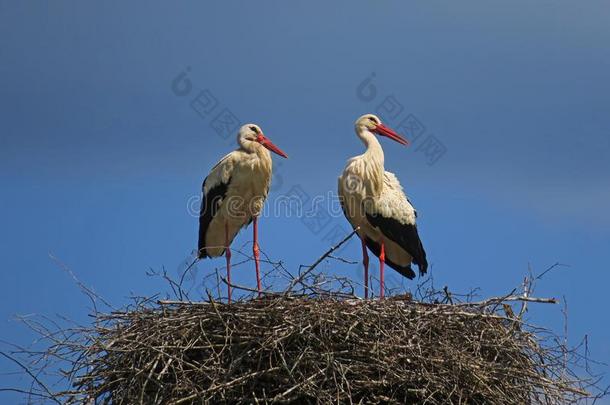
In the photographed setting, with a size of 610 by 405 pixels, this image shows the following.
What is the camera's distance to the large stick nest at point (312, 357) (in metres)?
6.74

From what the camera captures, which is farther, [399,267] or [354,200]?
[399,267]

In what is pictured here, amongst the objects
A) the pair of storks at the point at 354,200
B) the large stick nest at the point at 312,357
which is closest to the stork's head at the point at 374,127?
the pair of storks at the point at 354,200

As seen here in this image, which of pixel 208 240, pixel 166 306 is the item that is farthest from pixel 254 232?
pixel 166 306

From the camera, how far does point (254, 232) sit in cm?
1003

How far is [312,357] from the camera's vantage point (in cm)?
673

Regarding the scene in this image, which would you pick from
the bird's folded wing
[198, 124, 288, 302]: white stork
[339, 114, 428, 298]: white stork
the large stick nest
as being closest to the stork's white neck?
[339, 114, 428, 298]: white stork

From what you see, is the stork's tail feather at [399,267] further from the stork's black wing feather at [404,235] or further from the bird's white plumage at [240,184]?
the bird's white plumage at [240,184]

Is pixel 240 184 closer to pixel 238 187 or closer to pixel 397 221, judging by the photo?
pixel 238 187

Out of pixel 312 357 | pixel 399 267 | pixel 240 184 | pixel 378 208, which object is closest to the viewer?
pixel 312 357

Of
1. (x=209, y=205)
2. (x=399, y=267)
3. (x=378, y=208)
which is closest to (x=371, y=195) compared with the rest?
(x=378, y=208)

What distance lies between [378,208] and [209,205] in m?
1.62

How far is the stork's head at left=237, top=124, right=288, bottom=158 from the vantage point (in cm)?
957

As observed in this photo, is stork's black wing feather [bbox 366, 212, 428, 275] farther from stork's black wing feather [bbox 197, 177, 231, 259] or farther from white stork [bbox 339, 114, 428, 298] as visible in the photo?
stork's black wing feather [bbox 197, 177, 231, 259]

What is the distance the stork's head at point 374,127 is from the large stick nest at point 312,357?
275cm
